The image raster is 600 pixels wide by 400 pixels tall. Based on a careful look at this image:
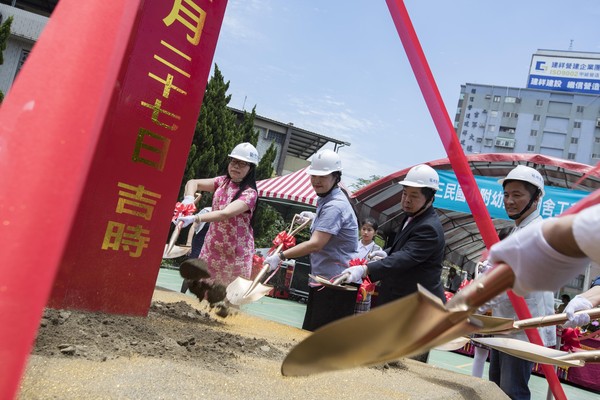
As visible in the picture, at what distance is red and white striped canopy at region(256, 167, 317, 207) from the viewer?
43.4ft

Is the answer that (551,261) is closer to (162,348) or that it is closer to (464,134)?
(162,348)

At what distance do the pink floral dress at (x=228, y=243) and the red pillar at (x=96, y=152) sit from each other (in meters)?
0.86

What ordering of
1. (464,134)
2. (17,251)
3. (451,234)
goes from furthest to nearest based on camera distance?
(464,134) → (451,234) → (17,251)

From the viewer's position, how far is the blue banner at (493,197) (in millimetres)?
9328

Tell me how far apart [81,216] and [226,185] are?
1.57 m

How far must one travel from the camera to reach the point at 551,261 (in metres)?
0.96

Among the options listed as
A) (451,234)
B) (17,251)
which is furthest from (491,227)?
(451,234)

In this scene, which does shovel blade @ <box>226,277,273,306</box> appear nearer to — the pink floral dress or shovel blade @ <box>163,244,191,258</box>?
the pink floral dress

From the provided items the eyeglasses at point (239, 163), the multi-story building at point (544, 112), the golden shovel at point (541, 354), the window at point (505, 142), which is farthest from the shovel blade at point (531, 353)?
the window at point (505, 142)

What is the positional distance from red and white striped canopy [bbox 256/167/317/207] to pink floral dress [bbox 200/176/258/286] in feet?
28.5

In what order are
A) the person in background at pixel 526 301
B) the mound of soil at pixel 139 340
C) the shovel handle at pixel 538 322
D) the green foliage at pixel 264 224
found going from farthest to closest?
the green foliage at pixel 264 224
the person in background at pixel 526 301
the mound of soil at pixel 139 340
the shovel handle at pixel 538 322

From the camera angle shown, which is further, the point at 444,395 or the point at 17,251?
the point at 444,395

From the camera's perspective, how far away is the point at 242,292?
4316 millimetres

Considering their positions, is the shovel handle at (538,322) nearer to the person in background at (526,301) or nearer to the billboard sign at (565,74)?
the person in background at (526,301)
